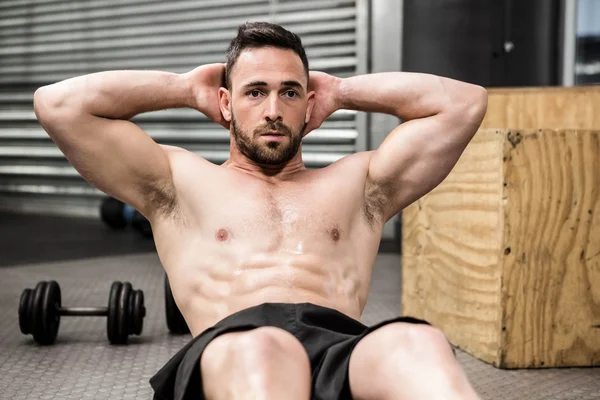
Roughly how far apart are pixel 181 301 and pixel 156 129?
5031mm

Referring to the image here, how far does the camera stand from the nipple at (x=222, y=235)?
176 cm

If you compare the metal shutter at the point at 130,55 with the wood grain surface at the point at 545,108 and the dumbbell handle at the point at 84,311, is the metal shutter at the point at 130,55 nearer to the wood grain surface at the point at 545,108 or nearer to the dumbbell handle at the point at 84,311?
the wood grain surface at the point at 545,108

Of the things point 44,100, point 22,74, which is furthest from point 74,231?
point 44,100

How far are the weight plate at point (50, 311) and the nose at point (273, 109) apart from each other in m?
1.39

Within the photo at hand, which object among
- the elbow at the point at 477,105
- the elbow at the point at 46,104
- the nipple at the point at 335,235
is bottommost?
the nipple at the point at 335,235

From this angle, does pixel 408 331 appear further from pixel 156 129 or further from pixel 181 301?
pixel 156 129

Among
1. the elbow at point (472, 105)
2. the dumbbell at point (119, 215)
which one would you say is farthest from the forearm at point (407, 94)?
the dumbbell at point (119, 215)

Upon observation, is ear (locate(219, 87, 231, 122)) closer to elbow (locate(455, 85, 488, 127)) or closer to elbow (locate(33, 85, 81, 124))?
elbow (locate(33, 85, 81, 124))

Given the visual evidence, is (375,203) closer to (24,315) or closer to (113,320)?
(113,320)

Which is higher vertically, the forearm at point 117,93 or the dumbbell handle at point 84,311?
the forearm at point 117,93

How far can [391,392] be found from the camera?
1.39 m

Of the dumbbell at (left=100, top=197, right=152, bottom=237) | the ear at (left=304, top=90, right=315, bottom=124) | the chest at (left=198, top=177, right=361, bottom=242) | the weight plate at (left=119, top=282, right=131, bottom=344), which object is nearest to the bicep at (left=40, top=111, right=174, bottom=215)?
the chest at (left=198, top=177, right=361, bottom=242)

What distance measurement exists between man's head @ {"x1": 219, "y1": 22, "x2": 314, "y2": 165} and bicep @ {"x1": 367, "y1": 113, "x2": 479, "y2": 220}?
210 millimetres

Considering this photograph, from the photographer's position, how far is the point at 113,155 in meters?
1.80
